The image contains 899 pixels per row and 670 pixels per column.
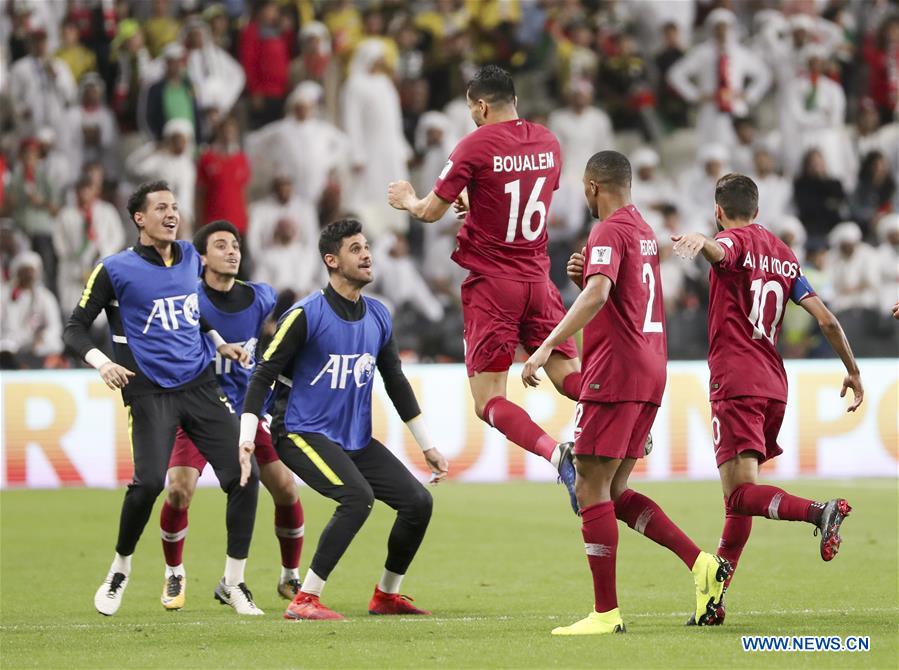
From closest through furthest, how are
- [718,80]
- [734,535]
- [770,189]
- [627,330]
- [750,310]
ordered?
[627,330] < [750,310] < [734,535] < [770,189] < [718,80]

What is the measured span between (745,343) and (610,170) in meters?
1.15

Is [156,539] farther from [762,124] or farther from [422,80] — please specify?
[762,124]

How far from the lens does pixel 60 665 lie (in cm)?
668

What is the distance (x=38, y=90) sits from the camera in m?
19.5

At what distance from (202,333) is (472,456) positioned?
7.68 m

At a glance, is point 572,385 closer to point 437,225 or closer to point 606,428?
point 606,428

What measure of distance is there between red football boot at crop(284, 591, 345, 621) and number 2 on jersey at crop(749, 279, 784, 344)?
2.73 metres

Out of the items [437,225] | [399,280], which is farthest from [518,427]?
[437,225]

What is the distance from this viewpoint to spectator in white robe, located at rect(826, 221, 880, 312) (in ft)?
63.0

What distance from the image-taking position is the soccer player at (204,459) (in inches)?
364

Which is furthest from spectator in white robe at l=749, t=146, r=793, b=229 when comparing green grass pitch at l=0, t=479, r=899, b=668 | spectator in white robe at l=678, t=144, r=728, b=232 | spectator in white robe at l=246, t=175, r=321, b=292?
spectator in white robe at l=246, t=175, r=321, b=292

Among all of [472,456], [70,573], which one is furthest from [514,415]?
[472,456]

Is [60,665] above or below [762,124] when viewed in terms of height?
below

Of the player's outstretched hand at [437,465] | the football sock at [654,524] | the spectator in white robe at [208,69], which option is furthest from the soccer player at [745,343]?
the spectator in white robe at [208,69]
